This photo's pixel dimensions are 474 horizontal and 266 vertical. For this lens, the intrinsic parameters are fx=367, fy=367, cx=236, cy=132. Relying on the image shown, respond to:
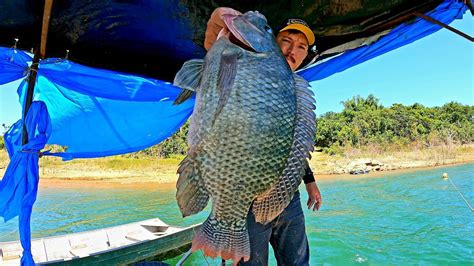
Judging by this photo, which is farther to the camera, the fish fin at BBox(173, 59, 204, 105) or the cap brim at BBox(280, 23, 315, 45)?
the cap brim at BBox(280, 23, 315, 45)

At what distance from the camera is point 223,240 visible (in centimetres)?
109

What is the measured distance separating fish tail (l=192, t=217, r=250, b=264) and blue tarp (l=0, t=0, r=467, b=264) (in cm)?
163

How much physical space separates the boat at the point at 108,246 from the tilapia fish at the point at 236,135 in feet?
10.1

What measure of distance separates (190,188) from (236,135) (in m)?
0.21

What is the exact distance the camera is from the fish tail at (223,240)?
1073mm

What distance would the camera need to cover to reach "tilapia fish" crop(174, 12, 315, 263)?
1.07m

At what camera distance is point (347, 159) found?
Result: 26.5m

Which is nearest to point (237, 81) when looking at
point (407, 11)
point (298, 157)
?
point (298, 157)

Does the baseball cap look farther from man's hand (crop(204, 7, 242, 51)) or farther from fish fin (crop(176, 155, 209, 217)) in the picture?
fish fin (crop(176, 155, 209, 217))

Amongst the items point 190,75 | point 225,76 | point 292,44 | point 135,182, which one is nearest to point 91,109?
point 292,44

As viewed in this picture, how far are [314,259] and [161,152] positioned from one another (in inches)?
767

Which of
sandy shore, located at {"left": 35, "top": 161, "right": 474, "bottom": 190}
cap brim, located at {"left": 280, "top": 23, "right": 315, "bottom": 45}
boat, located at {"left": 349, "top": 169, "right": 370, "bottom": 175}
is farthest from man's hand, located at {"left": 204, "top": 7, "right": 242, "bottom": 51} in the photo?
boat, located at {"left": 349, "top": 169, "right": 370, "bottom": 175}

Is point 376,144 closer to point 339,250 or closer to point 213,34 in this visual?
point 339,250

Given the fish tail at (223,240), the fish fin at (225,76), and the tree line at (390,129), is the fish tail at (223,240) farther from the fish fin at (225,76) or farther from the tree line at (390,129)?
the tree line at (390,129)
